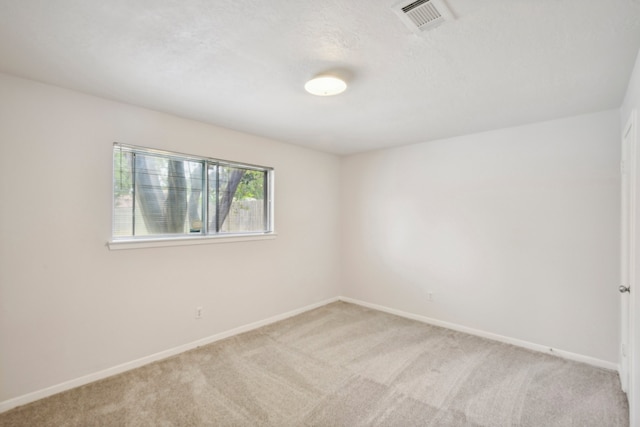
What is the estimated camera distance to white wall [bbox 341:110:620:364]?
2.80 m

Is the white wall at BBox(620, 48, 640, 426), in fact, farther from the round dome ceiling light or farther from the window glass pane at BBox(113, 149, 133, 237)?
the window glass pane at BBox(113, 149, 133, 237)

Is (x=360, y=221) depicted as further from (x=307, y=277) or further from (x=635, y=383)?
(x=635, y=383)

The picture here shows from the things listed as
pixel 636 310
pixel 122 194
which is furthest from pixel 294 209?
pixel 636 310

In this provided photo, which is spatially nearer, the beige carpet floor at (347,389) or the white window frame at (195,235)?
the beige carpet floor at (347,389)

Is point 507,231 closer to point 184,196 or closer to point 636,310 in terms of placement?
point 636,310

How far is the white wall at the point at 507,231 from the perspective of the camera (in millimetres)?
2799

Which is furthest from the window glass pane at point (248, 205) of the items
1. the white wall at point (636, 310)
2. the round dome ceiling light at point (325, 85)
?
the white wall at point (636, 310)

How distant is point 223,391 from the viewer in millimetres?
2371

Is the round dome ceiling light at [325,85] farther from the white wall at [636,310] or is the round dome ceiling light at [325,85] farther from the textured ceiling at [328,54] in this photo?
the white wall at [636,310]

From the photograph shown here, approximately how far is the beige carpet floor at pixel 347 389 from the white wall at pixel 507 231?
0.45 metres

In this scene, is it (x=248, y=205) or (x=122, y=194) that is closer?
(x=122, y=194)

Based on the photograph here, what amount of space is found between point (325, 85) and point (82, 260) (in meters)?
2.41

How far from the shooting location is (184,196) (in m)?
3.15

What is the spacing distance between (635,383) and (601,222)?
1.54m
